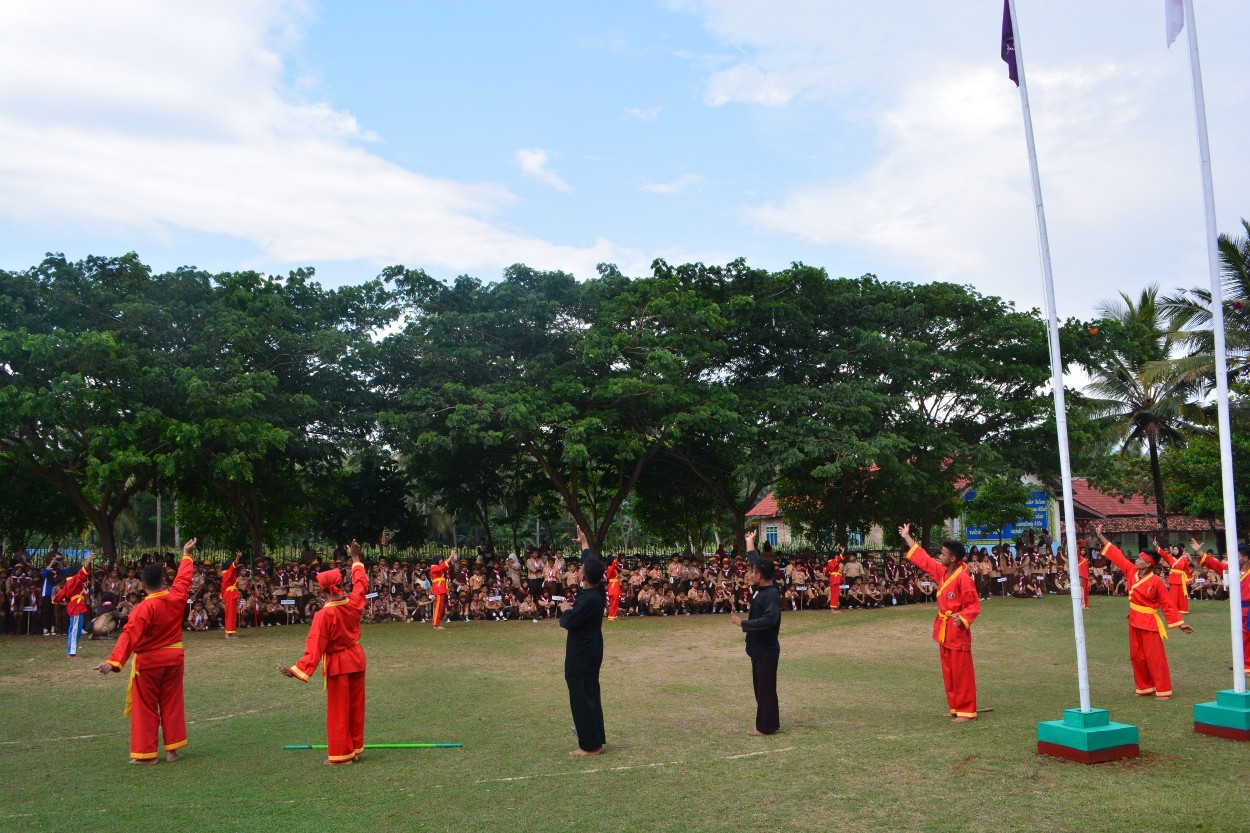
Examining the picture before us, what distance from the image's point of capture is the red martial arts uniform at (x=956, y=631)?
32.4 ft

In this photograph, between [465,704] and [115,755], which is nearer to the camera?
[115,755]

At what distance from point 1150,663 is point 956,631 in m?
2.64

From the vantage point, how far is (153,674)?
354 inches

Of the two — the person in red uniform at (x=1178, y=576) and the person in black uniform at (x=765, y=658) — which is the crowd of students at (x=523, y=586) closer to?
the person in red uniform at (x=1178, y=576)

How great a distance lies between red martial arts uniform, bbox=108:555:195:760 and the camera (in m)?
8.78

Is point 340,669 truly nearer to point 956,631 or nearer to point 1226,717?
point 956,631

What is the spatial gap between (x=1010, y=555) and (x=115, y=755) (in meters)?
24.6

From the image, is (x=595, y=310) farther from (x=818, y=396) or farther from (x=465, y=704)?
(x=465, y=704)

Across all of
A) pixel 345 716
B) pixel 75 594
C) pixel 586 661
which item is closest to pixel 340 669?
pixel 345 716

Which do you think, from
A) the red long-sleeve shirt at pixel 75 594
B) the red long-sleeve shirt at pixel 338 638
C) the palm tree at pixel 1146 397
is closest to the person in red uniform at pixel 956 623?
the red long-sleeve shirt at pixel 338 638

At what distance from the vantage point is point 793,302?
87.4 feet

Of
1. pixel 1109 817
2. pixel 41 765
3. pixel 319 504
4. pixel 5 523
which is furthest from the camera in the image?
pixel 5 523

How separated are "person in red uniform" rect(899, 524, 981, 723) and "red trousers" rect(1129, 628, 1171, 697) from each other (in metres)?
2.33

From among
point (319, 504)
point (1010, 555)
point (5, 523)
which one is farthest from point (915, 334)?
point (5, 523)
